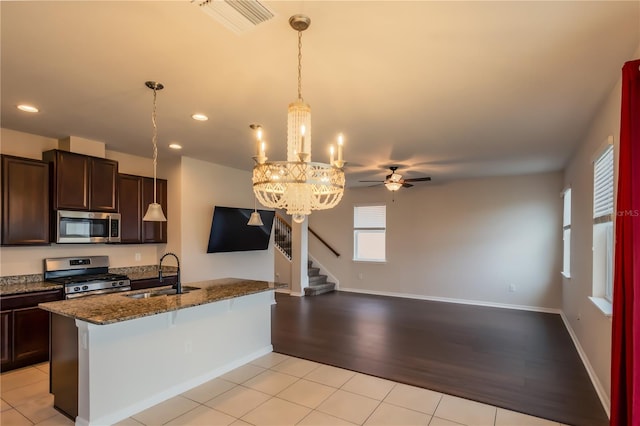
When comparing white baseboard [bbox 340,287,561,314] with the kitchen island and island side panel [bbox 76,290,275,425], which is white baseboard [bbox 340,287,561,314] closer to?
island side panel [bbox 76,290,275,425]

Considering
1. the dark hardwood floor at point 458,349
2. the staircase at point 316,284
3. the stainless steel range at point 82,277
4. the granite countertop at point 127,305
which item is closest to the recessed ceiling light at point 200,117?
the granite countertop at point 127,305

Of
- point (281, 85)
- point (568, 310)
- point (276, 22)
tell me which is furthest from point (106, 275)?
point (568, 310)

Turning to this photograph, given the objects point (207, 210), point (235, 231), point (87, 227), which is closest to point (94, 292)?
point (87, 227)

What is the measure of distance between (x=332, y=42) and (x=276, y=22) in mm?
383

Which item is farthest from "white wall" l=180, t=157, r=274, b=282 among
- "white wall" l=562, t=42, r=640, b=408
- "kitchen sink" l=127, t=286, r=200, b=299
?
"white wall" l=562, t=42, r=640, b=408

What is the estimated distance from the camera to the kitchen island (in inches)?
107

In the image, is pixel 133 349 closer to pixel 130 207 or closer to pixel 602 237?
pixel 130 207

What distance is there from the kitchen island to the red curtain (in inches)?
116

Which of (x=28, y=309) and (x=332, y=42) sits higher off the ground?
(x=332, y=42)

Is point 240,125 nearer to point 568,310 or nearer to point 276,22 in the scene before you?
point 276,22

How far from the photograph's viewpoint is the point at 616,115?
2.76 m

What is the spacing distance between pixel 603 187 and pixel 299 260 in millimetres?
6126

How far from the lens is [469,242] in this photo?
7527mm


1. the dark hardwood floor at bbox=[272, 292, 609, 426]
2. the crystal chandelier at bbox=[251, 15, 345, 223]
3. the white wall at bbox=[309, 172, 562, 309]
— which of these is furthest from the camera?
the white wall at bbox=[309, 172, 562, 309]
